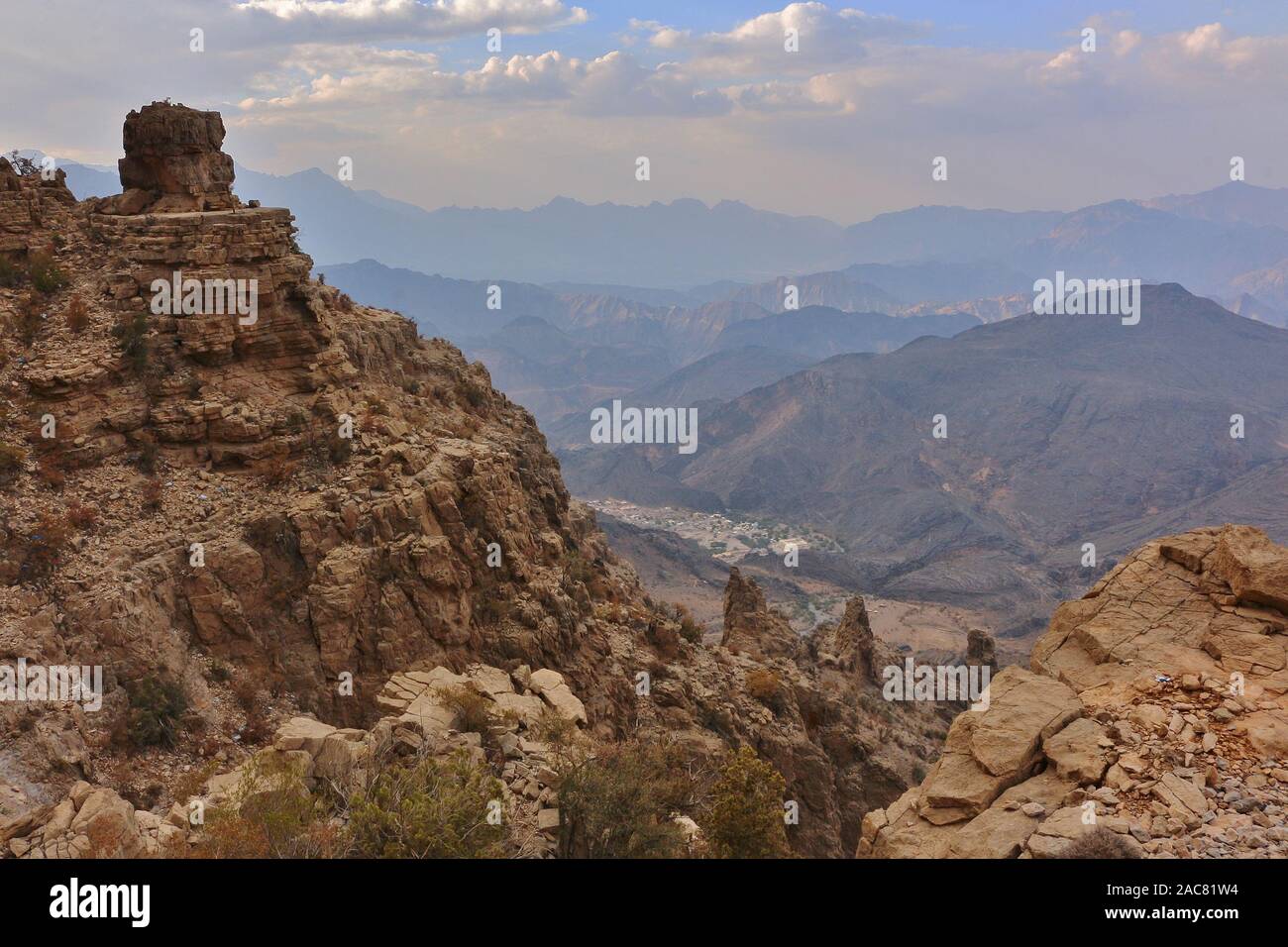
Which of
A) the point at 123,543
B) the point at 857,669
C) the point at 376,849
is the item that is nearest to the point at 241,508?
the point at 123,543

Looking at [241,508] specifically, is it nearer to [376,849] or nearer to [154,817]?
[154,817]

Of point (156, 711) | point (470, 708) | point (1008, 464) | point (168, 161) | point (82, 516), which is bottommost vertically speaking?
point (470, 708)

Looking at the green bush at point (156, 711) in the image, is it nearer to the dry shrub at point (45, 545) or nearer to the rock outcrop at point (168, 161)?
the dry shrub at point (45, 545)

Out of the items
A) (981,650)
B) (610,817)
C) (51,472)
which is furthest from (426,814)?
(981,650)

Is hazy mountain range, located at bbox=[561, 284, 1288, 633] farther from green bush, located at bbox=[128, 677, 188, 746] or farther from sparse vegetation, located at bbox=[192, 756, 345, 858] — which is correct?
sparse vegetation, located at bbox=[192, 756, 345, 858]

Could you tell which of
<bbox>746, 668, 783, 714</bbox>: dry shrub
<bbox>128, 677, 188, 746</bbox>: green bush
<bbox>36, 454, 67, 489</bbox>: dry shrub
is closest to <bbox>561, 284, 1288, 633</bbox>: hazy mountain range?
<bbox>746, 668, 783, 714</bbox>: dry shrub

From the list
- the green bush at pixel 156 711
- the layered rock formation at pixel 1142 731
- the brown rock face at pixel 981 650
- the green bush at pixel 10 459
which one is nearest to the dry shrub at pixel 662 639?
the green bush at pixel 156 711

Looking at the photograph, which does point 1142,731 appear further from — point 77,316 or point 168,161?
point 168,161
